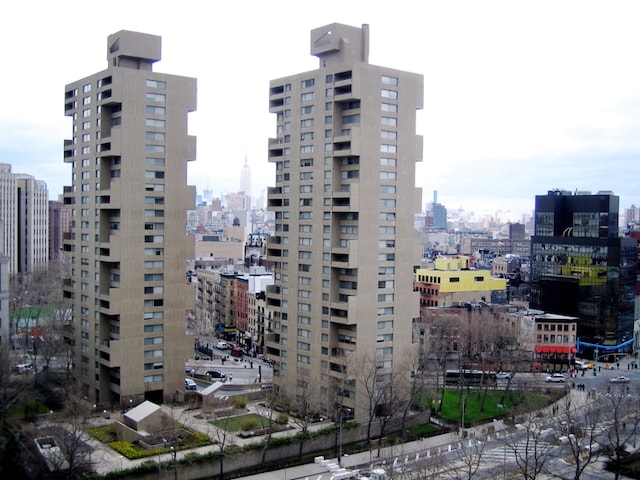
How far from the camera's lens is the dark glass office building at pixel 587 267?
302 ft

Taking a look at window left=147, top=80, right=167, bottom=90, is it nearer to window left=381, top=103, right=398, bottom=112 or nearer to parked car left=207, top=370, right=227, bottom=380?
window left=381, top=103, right=398, bottom=112

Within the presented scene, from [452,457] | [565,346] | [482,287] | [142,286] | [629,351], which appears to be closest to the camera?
[452,457]

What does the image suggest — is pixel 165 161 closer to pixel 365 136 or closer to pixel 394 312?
pixel 365 136

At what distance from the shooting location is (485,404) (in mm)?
63969

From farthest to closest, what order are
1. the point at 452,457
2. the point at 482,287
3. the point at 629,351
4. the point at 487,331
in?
the point at 482,287 < the point at 629,351 < the point at 487,331 < the point at 452,457

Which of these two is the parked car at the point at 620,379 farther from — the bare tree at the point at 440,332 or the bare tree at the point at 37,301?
the bare tree at the point at 37,301

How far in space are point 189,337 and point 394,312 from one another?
1733 cm

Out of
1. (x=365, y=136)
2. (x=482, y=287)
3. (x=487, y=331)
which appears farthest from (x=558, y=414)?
(x=482, y=287)

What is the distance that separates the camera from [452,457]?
159 feet

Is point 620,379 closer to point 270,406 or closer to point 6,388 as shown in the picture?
point 270,406

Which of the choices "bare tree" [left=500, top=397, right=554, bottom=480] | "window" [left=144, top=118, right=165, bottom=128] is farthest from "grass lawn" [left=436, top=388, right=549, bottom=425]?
"window" [left=144, top=118, right=165, bottom=128]

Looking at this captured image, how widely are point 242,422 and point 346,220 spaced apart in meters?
17.2

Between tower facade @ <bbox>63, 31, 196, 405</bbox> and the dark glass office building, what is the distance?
5685cm

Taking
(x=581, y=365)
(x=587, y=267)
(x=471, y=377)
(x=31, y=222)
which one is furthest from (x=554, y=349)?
(x=31, y=222)
